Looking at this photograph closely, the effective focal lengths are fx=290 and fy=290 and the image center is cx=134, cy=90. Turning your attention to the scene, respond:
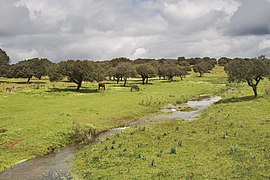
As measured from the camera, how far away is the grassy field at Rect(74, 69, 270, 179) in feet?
56.1

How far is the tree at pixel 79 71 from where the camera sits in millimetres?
69812

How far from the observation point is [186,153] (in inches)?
830

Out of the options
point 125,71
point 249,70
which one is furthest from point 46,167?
point 125,71

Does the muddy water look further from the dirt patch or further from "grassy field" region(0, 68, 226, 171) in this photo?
the dirt patch

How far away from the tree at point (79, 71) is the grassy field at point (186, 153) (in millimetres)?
41911

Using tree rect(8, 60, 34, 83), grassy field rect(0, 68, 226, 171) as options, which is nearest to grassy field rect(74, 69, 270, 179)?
grassy field rect(0, 68, 226, 171)

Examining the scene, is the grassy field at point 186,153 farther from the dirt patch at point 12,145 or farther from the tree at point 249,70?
the tree at point 249,70

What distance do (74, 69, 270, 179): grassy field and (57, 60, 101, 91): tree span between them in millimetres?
41911

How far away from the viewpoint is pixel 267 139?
22.3m

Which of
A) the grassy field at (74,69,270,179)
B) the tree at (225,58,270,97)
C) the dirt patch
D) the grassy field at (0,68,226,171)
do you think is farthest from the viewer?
the tree at (225,58,270,97)

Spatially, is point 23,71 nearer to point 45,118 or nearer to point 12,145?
point 45,118

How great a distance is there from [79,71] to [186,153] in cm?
5180

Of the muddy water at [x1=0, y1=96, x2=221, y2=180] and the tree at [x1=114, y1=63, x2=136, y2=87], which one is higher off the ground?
the tree at [x1=114, y1=63, x2=136, y2=87]

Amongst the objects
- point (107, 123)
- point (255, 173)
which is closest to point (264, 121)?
point (255, 173)
